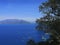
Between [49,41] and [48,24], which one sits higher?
[48,24]

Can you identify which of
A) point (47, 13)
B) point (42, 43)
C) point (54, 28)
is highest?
point (47, 13)

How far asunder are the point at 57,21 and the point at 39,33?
596 mm

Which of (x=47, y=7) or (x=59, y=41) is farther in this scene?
(x=47, y=7)

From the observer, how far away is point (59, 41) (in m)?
5.49

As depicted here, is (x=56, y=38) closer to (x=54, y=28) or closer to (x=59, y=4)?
(x=54, y=28)

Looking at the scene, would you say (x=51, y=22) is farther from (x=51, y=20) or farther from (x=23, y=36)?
(x=23, y=36)

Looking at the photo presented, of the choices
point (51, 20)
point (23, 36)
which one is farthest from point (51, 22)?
point (23, 36)

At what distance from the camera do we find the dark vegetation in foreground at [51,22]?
5586 mm

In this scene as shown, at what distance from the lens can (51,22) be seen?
5.75m

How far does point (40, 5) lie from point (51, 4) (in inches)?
13.4

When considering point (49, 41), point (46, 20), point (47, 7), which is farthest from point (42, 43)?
point (47, 7)

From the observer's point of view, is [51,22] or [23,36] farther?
[23,36]

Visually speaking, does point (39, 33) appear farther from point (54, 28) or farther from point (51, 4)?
point (51, 4)

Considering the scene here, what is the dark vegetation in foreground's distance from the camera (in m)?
5.59
